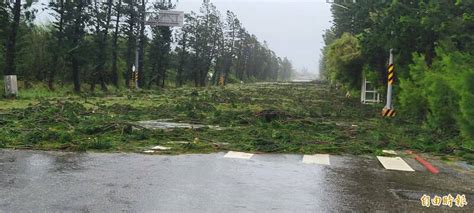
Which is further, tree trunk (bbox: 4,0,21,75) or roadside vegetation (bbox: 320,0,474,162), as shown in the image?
tree trunk (bbox: 4,0,21,75)

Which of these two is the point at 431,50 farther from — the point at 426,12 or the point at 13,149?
the point at 13,149

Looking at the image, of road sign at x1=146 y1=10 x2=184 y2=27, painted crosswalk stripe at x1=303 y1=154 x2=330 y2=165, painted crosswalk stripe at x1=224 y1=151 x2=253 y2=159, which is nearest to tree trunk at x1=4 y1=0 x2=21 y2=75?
road sign at x1=146 y1=10 x2=184 y2=27

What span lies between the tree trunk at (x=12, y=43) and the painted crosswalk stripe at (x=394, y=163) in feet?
81.8

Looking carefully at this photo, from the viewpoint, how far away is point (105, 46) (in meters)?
41.8

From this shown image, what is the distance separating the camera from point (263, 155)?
1088 centimetres

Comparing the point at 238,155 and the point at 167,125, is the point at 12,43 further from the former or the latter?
the point at 238,155

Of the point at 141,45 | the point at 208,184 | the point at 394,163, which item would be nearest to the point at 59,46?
the point at 141,45

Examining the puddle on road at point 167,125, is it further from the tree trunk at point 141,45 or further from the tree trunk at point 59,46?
the tree trunk at point 141,45

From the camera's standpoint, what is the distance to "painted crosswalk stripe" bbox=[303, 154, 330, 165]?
10125 mm

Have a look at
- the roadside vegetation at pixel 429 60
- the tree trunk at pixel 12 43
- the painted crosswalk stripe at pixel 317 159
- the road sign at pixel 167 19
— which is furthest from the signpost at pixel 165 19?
the painted crosswalk stripe at pixel 317 159

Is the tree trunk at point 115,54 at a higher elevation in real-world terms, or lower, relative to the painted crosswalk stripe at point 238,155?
higher

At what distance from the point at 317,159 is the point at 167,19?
4158cm

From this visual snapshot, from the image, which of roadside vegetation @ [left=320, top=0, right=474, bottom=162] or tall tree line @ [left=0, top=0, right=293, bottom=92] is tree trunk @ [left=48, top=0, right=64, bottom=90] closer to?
tall tree line @ [left=0, top=0, right=293, bottom=92]

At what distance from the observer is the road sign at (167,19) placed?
49406mm
